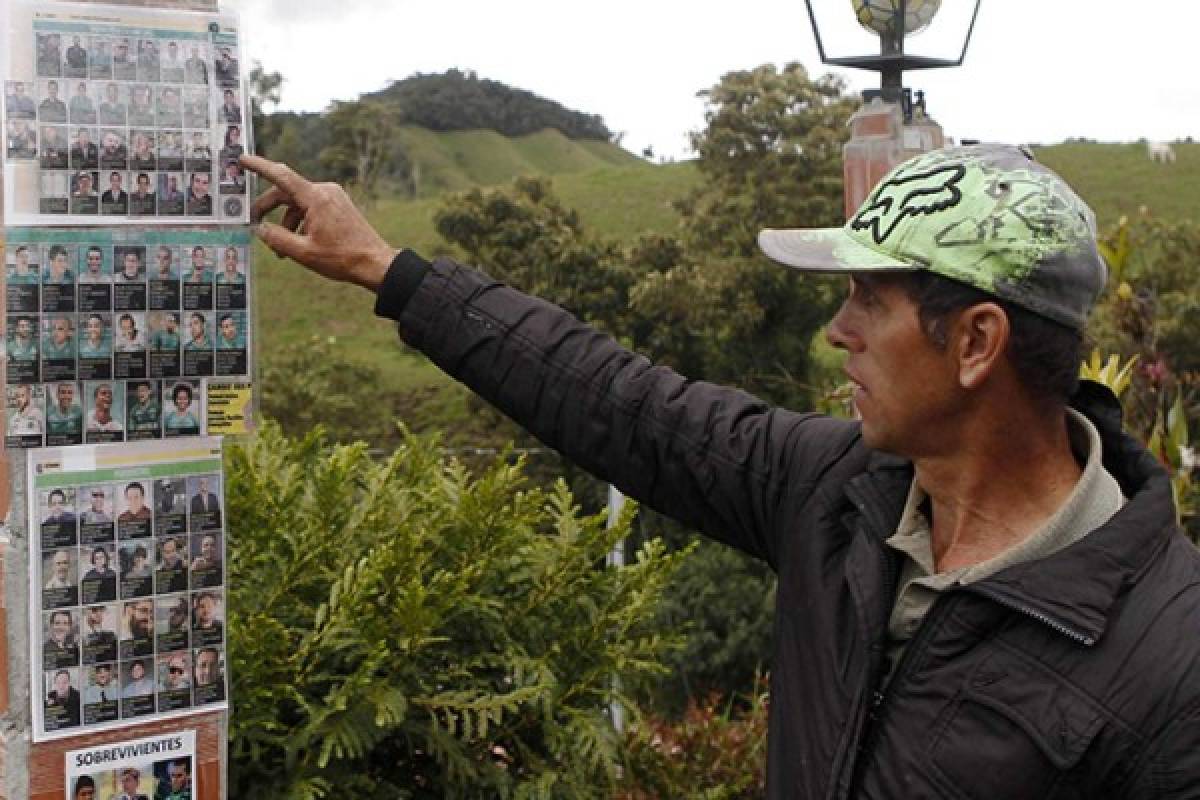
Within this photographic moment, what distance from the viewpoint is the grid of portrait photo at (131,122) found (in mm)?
2512

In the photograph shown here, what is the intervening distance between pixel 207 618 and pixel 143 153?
813mm

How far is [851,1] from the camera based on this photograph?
14.9ft

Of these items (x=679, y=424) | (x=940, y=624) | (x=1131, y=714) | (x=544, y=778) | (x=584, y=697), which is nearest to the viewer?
(x=1131, y=714)

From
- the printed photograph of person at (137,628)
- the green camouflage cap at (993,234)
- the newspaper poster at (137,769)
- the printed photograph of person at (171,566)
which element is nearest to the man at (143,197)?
the printed photograph of person at (171,566)

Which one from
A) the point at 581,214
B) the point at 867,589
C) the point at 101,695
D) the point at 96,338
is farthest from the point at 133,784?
the point at 581,214

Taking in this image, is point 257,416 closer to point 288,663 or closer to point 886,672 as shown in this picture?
point 288,663

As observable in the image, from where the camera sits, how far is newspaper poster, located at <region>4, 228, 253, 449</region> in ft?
8.30

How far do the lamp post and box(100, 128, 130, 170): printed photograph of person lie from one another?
2366 mm

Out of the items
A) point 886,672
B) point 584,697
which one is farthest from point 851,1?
point 886,672

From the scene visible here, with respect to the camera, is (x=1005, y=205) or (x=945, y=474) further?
(x=945, y=474)

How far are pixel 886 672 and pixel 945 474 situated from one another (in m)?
0.30

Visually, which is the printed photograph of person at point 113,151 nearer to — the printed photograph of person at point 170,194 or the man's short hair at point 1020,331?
the printed photograph of person at point 170,194

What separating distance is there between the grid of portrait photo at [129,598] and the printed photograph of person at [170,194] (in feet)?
1.48

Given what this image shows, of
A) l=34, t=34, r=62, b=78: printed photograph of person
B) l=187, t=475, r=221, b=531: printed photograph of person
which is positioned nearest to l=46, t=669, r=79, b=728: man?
l=187, t=475, r=221, b=531: printed photograph of person
